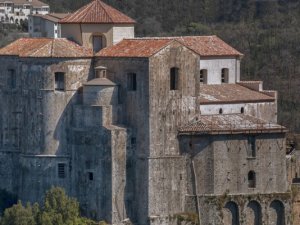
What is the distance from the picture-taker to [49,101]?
67375 millimetres

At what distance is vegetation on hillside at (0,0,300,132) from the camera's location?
94000 mm

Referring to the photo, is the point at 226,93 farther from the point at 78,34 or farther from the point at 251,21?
the point at 251,21

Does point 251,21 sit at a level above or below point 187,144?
above

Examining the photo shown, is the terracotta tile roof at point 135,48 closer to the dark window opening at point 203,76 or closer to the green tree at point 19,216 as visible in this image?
the dark window opening at point 203,76

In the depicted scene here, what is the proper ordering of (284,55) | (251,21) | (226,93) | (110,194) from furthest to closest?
(251,21)
(284,55)
(226,93)
(110,194)

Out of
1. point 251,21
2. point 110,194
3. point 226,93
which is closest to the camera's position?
point 110,194

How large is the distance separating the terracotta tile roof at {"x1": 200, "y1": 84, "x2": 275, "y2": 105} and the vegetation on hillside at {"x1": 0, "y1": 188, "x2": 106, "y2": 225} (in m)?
7.05

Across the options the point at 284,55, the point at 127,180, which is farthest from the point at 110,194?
the point at 284,55

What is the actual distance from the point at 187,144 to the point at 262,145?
3.19 metres

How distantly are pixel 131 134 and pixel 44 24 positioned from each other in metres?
45.4

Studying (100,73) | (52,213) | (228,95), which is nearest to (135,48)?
(100,73)

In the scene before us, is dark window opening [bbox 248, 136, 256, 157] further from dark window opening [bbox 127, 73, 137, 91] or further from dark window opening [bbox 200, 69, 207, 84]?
dark window opening [bbox 127, 73, 137, 91]

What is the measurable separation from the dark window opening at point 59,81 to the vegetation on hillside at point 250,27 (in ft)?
68.0

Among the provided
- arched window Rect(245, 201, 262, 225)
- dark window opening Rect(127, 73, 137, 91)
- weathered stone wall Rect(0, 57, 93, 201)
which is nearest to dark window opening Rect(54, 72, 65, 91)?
weathered stone wall Rect(0, 57, 93, 201)
